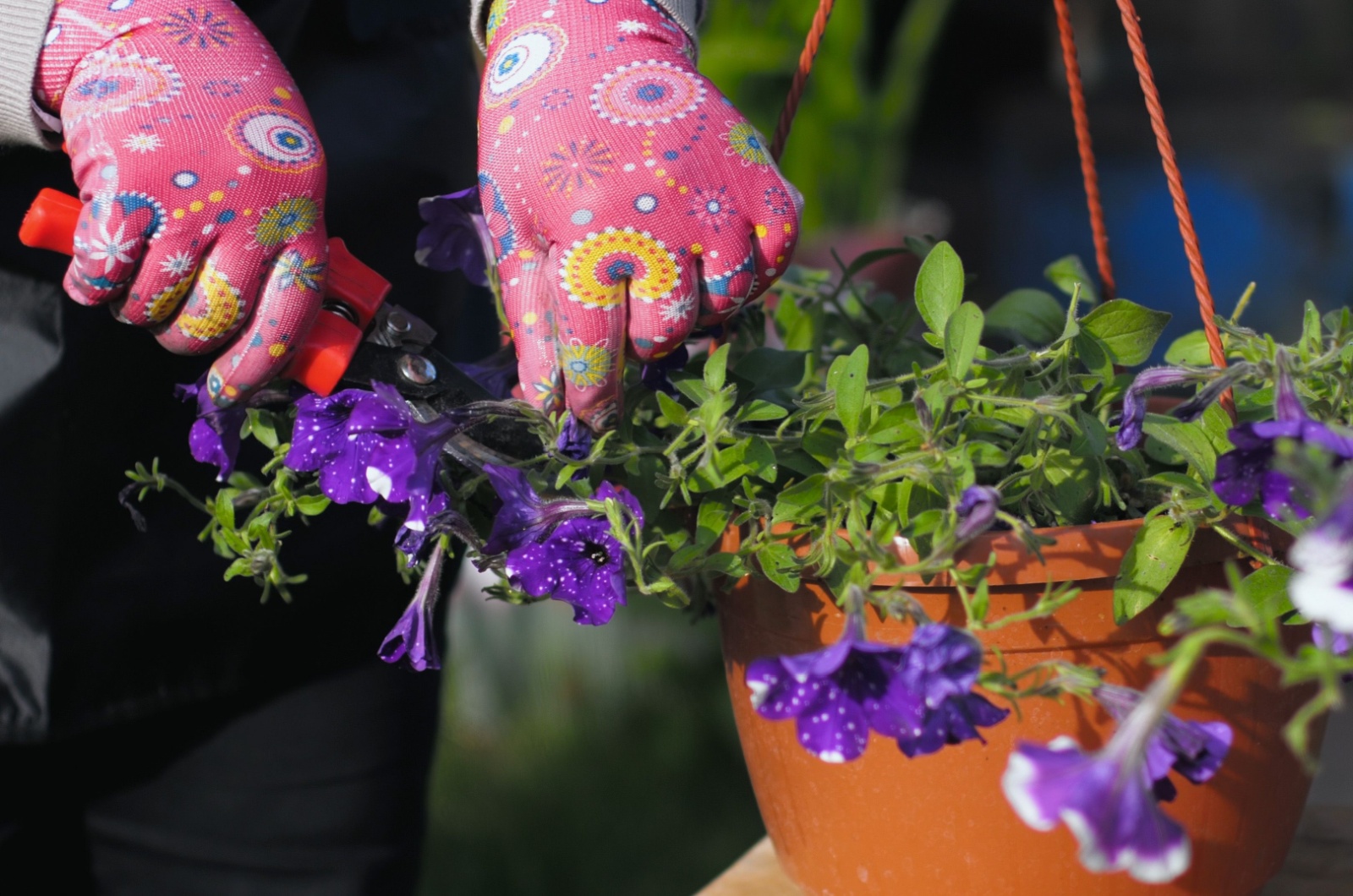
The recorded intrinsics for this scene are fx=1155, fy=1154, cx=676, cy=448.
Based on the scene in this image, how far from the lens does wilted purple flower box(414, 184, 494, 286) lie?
0.66m

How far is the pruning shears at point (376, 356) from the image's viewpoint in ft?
1.84

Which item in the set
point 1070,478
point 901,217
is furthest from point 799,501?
point 901,217

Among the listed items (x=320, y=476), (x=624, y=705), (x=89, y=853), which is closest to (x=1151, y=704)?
(x=320, y=476)

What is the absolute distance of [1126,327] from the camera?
23.3 inches

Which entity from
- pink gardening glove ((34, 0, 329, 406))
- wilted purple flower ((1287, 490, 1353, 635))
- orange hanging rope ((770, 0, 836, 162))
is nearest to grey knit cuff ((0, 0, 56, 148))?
pink gardening glove ((34, 0, 329, 406))

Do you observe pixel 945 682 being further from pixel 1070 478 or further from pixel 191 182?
pixel 191 182

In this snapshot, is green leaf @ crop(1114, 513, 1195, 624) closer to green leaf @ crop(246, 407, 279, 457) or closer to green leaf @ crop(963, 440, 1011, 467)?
green leaf @ crop(963, 440, 1011, 467)

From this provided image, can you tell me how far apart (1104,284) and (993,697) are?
332 millimetres

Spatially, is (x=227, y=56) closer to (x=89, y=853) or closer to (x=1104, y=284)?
(x=1104, y=284)

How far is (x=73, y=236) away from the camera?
20.4 inches

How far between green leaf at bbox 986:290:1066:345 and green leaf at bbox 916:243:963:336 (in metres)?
0.18

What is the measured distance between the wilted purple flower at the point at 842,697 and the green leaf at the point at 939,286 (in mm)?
197

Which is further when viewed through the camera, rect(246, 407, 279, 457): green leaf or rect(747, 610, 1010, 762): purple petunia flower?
rect(246, 407, 279, 457): green leaf

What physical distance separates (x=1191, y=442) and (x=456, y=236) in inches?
16.5
